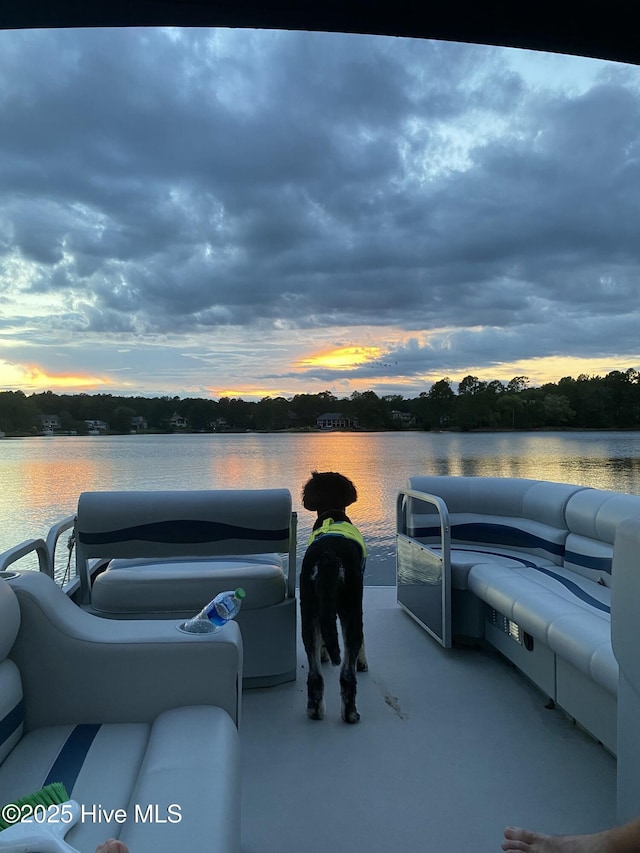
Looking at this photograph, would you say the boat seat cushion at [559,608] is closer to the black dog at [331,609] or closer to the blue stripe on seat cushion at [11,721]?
the black dog at [331,609]

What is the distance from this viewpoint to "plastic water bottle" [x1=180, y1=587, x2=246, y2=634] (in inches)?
68.1

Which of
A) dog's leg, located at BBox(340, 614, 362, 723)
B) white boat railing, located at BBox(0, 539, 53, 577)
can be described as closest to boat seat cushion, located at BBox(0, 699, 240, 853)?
white boat railing, located at BBox(0, 539, 53, 577)

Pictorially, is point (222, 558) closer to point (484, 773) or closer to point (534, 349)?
point (484, 773)

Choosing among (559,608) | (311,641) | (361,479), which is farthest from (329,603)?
(361,479)

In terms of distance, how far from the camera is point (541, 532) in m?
3.54

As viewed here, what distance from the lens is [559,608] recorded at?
95.8 inches

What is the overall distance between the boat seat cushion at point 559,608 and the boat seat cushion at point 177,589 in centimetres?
107

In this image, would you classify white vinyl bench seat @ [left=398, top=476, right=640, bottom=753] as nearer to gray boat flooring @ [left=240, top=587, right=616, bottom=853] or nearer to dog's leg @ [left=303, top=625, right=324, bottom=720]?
gray boat flooring @ [left=240, top=587, right=616, bottom=853]

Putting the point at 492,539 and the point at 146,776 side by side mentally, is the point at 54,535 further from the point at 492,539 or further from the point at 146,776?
the point at 492,539

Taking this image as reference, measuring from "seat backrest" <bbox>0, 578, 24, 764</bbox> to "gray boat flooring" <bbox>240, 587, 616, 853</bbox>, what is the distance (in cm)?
73

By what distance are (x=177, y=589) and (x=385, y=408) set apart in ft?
35.3

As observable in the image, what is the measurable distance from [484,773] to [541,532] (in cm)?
178

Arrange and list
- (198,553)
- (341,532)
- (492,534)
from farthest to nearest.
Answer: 1. (492,534)
2. (198,553)
3. (341,532)

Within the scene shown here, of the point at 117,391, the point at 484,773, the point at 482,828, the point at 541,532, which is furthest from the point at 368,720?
the point at 117,391
